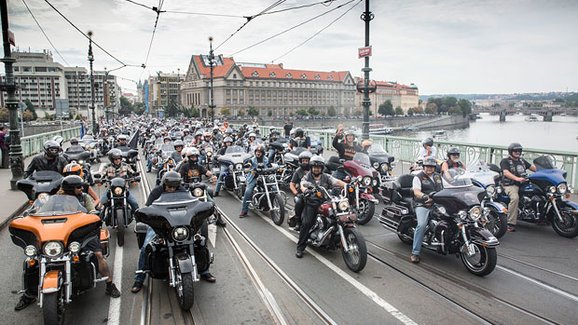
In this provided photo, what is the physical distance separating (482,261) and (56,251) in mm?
5443

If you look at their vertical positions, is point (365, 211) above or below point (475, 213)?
below

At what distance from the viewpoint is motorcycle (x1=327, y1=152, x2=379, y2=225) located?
9.08 metres

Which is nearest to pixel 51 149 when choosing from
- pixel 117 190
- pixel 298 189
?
pixel 117 190

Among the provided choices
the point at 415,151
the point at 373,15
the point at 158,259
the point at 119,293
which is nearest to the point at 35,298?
the point at 119,293

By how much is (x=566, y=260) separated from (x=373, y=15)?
1002 centimetres

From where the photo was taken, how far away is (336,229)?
671cm

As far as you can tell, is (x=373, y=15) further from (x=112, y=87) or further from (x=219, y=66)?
(x=112, y=87)

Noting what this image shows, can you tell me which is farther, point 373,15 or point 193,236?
point 373,15

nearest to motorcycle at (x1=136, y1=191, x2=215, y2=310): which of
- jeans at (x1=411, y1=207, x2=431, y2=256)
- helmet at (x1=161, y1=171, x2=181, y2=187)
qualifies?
helmet at (x1=161, y1=171, x2=181, y2=187)

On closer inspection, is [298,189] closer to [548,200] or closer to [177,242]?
[177,242]

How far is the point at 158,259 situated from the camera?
5.35m

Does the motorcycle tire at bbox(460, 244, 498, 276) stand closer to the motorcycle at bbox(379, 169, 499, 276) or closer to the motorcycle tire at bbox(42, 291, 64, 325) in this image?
the motorcycle at bbox(379, 169, 499, 276)

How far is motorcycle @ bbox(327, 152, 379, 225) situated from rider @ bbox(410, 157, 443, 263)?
1808 mm

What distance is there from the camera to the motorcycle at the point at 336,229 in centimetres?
619
